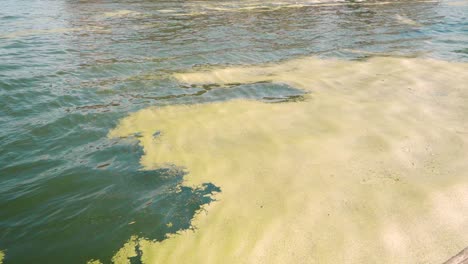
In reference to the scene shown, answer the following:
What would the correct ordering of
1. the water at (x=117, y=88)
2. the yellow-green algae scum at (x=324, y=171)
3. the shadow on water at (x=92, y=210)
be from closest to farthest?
the yellow-green algae scum at (x=324, y=171) → the shadow on water at (x=92, y=210) → the water at (x=117, y=88)

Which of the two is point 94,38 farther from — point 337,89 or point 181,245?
point 181,245

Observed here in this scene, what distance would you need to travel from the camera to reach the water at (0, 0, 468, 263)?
332 cm

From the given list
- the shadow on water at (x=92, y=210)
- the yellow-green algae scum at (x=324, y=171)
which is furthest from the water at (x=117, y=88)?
the yellow-green algae scum at (x=324, y=171)

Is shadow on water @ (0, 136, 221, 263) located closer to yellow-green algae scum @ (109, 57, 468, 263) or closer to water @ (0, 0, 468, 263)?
water @ (0, 0, 468, 263)

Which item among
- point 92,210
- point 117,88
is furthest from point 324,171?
point 117,88

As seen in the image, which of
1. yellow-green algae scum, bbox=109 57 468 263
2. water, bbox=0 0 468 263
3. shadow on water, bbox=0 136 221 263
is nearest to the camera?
yellow-green algae scum, bbox=109 57 468 263

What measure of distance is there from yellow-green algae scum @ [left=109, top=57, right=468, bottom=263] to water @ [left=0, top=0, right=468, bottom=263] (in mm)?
272

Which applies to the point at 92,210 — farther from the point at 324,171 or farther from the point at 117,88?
the point at 117,88

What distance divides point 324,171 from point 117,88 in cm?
477

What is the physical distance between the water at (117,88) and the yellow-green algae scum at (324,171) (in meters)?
0.27

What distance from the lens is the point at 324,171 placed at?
386 cm

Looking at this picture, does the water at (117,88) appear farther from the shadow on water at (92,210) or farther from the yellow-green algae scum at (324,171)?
the yellow-green algae scum at (324,171)

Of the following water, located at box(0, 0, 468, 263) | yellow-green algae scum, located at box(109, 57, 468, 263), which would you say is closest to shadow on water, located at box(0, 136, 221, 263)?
water, located at box(0, 0, 468, 263)

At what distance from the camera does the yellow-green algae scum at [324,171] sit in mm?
2822
